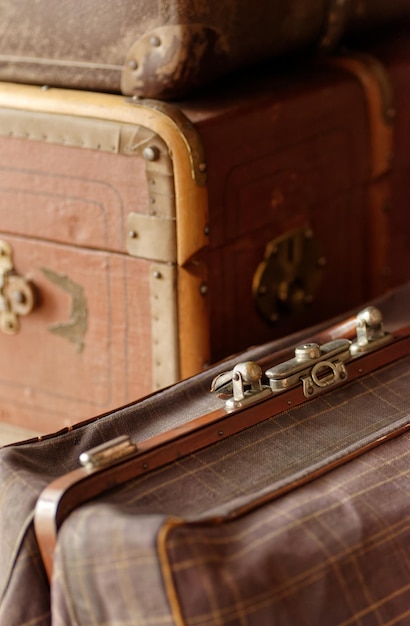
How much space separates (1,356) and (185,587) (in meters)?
0.84

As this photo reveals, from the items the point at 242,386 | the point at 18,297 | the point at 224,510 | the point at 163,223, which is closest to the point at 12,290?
the point at 18,297

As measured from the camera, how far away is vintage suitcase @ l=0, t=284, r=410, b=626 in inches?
36.7

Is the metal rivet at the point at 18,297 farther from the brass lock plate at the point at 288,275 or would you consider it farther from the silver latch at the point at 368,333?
the silver latch at the point at 368,333

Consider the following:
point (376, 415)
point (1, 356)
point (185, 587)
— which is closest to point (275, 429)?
point (376, 415)

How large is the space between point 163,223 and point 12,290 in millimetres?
316

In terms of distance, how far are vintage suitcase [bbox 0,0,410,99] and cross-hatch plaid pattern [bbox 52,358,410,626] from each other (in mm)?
592

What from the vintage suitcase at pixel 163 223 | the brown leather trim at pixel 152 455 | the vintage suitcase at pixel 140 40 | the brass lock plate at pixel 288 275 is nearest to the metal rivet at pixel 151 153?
the vintage suitcase at pixel 163 223

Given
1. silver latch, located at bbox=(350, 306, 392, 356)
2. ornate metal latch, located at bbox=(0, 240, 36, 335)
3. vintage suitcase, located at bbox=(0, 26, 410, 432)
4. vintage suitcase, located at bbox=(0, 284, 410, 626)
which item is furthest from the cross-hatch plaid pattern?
ornate metal latch, located at bbox=(0, 240, 36, 335)

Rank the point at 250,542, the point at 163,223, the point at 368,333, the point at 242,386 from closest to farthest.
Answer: the point at 250,542
the point at 242,386
the point at 368,333
the point at 163,223

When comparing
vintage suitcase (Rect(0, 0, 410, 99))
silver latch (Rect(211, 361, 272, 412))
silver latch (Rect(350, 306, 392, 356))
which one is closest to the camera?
silver latch (Rect(211, 361, 272, 412))

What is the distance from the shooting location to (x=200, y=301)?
1.49 meters

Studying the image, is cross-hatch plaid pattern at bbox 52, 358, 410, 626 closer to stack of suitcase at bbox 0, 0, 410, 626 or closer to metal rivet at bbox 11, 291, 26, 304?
stack of suitcase at bbox 0, 0, 410, 626

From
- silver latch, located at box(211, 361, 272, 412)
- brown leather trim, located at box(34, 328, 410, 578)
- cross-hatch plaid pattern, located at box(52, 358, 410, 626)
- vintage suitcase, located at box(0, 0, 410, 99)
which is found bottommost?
cross-hatch plaid pattern, located at box(52, 358, 410, 626)

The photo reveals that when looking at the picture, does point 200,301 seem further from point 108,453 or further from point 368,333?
point 108,453
